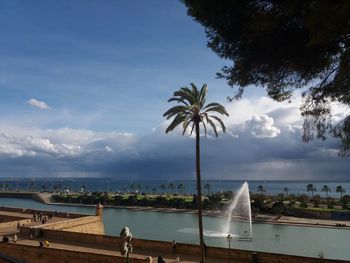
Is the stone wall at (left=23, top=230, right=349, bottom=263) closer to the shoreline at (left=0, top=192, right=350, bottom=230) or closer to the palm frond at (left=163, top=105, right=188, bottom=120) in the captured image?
the palm frond at (left=163, top=105, right=188, bottom=120)

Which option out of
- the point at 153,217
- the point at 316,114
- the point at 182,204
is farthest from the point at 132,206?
the point at 316,114

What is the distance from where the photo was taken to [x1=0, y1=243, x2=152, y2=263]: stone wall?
20709 millimetres

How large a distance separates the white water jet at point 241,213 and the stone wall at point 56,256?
37363mm

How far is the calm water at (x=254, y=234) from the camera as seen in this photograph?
48094 millimetres

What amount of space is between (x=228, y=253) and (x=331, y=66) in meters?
12.4

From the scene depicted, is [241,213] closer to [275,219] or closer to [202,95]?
[275,219]

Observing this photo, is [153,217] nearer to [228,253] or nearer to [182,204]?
[182,204]

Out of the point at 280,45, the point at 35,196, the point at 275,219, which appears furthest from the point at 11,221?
the point at 35,196

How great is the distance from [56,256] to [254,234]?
41.5m

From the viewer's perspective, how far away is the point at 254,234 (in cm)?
5891

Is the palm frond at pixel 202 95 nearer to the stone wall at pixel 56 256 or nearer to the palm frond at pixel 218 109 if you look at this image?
the palm frond at pixel 218 109

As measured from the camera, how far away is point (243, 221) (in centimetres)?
7238

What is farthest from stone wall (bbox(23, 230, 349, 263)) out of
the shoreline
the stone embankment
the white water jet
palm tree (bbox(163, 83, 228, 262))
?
the stone embankment

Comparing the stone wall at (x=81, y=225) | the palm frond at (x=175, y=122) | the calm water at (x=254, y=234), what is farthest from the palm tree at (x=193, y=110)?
the calm water at (x=254, y=234)
